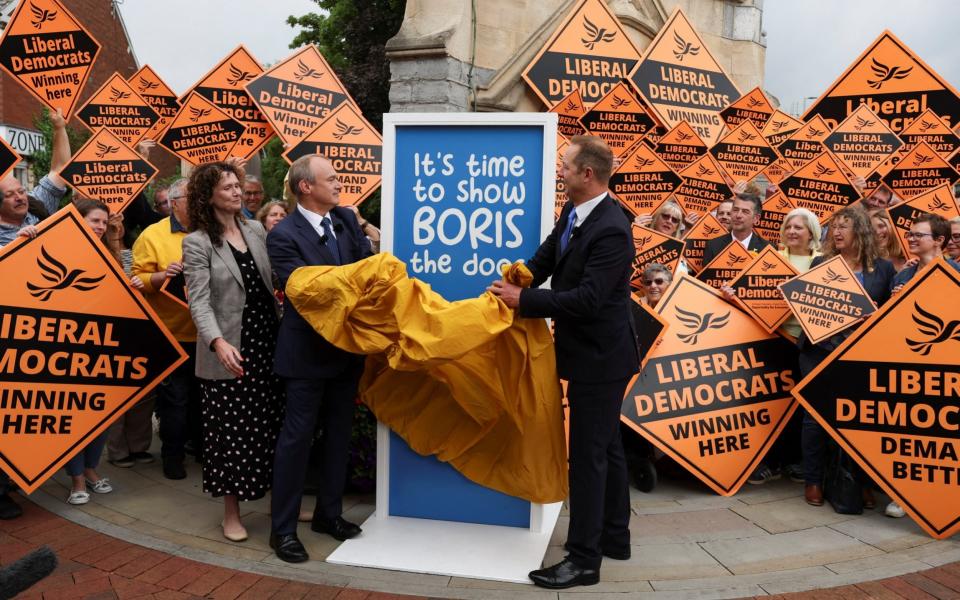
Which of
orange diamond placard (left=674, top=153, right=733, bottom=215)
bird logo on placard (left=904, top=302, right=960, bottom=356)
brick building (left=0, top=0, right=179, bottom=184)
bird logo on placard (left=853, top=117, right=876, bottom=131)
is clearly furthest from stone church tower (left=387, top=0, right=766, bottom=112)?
brick building (left=0, top=0, right=179, bottom=184)

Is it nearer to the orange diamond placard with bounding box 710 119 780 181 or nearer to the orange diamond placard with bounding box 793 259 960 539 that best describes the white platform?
the orange diamond placard with bounding box 793 259 960 539

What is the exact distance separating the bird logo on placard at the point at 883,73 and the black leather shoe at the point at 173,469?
6912 mm

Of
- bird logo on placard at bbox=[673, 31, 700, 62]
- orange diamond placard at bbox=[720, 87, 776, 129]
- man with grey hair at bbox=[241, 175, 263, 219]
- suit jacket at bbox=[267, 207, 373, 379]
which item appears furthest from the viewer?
bird logo on placard at bbox=[673, 31, 700, 62]

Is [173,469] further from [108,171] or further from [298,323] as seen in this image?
[108,171]

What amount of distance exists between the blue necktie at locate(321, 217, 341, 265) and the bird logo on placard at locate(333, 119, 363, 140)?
2.37 meters

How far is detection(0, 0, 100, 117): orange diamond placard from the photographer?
241 inches

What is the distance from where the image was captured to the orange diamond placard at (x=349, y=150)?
6027 millimetres

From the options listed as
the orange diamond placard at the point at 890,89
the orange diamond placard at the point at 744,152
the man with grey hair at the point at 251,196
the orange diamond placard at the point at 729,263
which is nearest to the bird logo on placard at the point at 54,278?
the man with grey hair at the point at 251,196

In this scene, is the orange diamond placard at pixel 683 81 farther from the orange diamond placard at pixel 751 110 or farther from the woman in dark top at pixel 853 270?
the woman in dark top at pixel 853 270

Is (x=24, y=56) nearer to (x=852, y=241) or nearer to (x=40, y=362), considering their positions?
(x=40, y=362)

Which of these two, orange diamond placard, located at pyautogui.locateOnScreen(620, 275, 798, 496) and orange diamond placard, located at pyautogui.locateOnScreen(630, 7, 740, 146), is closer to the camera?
orange diamond placard, located at pyautogui.locateOnScreen(620, 275, 798, 496)

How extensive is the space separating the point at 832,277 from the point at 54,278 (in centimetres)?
469

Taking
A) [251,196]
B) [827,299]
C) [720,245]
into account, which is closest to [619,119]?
[720,245]

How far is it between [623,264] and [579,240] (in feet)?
0.75
